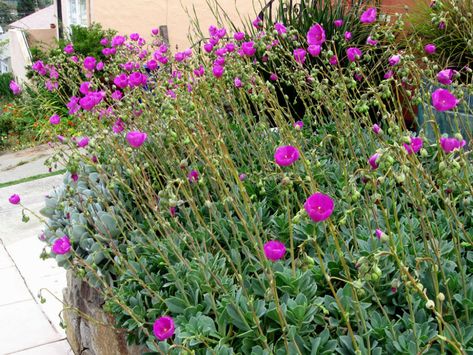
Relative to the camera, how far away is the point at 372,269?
1132mm

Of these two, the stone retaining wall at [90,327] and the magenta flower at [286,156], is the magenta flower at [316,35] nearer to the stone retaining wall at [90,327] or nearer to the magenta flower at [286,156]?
the magenta flower at [286,156]

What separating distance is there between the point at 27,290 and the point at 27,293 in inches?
1.8

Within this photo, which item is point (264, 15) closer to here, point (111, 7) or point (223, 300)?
point (223, 300)

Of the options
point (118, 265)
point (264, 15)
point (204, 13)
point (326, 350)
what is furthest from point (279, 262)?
point (204, 13)

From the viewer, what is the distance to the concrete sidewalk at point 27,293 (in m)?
3.15

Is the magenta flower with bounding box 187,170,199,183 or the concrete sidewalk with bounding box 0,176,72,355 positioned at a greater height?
→ the magenta flower with bounding box 187,170,199,183

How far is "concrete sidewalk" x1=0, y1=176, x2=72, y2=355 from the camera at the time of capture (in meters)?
3.15

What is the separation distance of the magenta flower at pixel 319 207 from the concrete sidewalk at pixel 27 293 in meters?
1.35

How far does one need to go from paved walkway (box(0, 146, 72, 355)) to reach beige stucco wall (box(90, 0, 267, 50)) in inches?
244

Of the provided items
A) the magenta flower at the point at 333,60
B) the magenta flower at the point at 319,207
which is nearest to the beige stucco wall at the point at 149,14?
the magenta flower at the point at 333,60

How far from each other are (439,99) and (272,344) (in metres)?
0.80

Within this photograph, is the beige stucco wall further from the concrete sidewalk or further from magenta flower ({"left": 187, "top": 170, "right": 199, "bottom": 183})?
magenta flower ({"left": 187, "top": 170, "right": 199, "bottom": 183})

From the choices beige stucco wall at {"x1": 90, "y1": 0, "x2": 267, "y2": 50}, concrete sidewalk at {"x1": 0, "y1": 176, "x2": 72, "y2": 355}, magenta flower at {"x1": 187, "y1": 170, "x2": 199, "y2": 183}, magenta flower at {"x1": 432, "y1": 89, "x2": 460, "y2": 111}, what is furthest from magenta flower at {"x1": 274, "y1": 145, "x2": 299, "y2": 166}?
beige stucco wall at {"x1": 90, "y1": 0, "x2": 267, "y2": 50}

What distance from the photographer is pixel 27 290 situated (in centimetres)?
380
